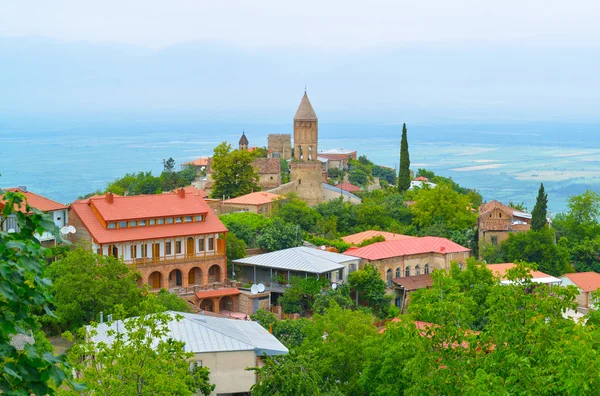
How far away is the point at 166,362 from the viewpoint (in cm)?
1786

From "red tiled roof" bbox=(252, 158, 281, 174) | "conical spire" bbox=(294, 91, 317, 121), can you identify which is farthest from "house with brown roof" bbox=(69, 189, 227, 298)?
"conical spire" bbox=(294, 91, 317, 121)

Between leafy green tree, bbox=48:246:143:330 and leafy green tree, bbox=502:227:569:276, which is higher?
leafy green tree, bbox=48:246:143:330

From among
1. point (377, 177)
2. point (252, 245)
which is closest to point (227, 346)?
point (252, 245)

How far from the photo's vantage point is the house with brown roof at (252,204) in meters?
51.2

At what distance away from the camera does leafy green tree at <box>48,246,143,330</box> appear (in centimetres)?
3002

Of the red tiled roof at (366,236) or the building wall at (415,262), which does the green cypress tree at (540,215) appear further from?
the red tiled roof at (366,236)

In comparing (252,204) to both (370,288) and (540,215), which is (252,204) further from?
(540,215)

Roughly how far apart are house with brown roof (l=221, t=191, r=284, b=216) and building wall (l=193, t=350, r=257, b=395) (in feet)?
86.1

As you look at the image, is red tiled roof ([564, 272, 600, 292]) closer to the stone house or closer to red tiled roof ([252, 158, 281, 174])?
the stone house

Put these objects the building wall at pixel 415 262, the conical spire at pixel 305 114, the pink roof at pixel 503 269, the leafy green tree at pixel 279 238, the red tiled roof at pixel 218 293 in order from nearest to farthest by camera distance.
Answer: the red tiled roof at pixel 218 293, the building wall at pixel 415 262, the pink roof at pixel 503 269, the leafy green tree at pixel 279 238, the conical spire at pixel 305 114

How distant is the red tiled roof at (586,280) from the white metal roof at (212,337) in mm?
21906

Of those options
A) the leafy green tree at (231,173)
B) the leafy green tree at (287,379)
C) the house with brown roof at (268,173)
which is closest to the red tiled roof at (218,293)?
the leafy green tree at (287,379)

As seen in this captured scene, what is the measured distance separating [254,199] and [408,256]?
1268cm

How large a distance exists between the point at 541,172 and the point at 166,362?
15565cm
